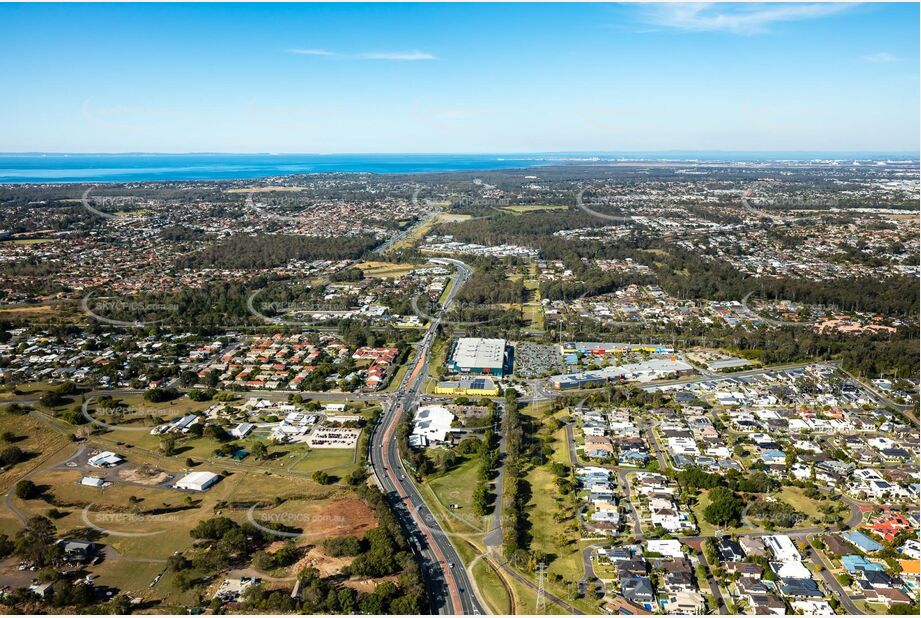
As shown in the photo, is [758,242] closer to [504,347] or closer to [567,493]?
[504,347]

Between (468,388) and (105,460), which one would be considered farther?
(468,388)

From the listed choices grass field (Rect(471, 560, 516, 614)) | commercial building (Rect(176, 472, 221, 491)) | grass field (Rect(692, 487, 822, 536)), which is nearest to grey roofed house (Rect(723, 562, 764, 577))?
grass field (Rect(692, 487, 822, 536))

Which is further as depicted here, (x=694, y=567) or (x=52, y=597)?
(x=694, y=567)

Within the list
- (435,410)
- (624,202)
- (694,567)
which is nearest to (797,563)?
(694,567)

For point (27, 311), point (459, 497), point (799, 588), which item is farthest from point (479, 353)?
point (27, 311)

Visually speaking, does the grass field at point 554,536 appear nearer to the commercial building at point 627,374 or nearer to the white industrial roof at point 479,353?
the commercial building at point 627,374

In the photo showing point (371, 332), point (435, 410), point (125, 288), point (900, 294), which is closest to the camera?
point (435, 410)

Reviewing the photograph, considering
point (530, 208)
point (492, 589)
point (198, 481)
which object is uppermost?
point (530, 208)

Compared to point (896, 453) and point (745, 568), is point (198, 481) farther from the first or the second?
point (896, 453)
